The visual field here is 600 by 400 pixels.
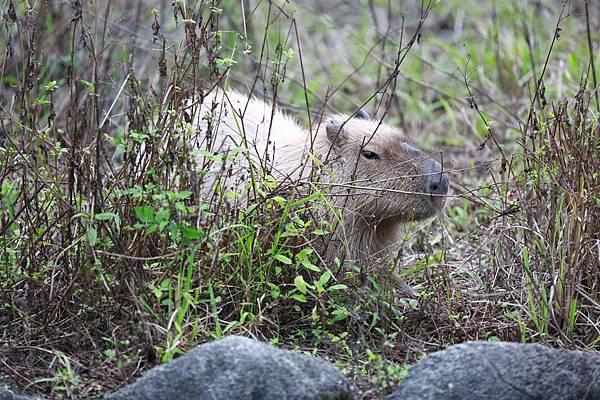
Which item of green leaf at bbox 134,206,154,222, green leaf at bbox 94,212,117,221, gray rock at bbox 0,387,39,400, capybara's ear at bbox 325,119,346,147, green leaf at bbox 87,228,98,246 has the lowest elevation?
gray rock at bbox 0,387,39,400

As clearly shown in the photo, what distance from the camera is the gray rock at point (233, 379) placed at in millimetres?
3248

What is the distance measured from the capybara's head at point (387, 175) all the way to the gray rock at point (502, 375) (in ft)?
4.53

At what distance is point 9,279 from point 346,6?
6.56 m

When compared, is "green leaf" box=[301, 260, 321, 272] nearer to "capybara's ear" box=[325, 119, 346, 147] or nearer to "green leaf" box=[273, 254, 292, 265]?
"green leaf" box=[273, 254, 292, 265]

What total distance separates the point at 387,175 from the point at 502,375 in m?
1.67

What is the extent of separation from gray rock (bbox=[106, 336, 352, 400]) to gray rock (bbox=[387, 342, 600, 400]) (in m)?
0.28

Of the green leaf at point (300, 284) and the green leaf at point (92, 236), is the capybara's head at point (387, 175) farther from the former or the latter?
the green leaf at point (92, 236)

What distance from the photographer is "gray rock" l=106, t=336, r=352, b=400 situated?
3.25 m

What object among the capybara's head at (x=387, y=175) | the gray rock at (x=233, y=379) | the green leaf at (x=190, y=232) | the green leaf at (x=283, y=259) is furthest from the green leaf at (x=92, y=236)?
the capybara's head at (x=387, y=175)

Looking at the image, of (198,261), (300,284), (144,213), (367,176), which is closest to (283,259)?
(300,284)

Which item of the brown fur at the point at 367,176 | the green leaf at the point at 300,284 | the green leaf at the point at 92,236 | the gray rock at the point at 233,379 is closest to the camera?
the gray rock at the point at 233,379

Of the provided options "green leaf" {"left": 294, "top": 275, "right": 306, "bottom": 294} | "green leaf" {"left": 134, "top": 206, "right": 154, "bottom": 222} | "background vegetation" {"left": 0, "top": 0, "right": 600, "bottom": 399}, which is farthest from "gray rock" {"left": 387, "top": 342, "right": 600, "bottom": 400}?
"green leaf" {"left": 134, "top": 206, "right": 154, "bottom": 222}

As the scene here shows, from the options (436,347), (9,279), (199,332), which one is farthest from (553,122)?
(9,279)

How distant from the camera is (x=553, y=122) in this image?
4383mm
